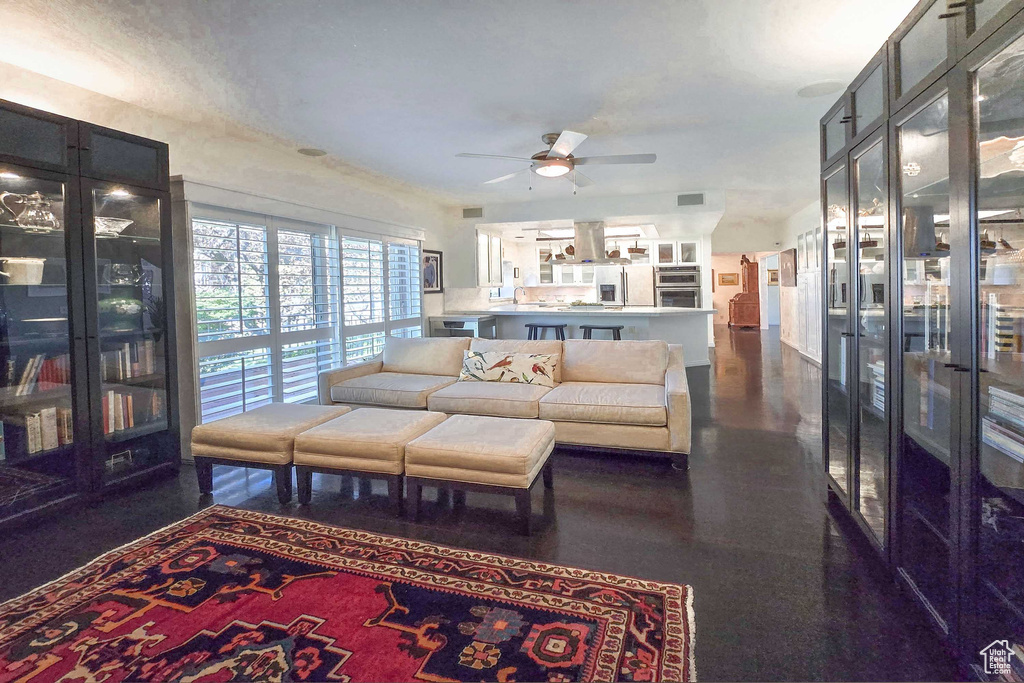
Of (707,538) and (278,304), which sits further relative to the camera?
(278,304)

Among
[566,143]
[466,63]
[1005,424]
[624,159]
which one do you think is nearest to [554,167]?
[566,143]

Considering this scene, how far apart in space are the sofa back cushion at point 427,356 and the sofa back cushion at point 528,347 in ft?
0.57

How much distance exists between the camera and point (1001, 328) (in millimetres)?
1422

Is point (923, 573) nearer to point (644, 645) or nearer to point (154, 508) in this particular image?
point (644, 645)

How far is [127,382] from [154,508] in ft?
3.05

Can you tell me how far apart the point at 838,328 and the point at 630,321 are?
4511mm

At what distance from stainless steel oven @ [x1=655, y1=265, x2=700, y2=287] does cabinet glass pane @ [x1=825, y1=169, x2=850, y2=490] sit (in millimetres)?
6738

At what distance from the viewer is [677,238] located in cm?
941

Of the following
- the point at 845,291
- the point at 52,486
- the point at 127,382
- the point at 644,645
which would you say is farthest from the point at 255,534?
the point at 845,291

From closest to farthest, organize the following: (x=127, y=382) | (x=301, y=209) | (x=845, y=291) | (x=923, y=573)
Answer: (x=923, y=573), (x=845, y=291), (x=127, y=382), (x=301, y=209)

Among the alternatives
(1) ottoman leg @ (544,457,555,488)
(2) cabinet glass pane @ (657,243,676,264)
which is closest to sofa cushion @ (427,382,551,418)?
(1) ottoman leg @ (544,457,555,488)

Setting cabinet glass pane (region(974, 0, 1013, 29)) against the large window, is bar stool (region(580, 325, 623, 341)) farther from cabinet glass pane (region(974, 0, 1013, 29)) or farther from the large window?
cabinet glass pane (region(974, 0, 1013, 29))

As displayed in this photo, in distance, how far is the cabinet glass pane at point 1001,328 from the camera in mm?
1363

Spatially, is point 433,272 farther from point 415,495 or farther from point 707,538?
point 707,538
